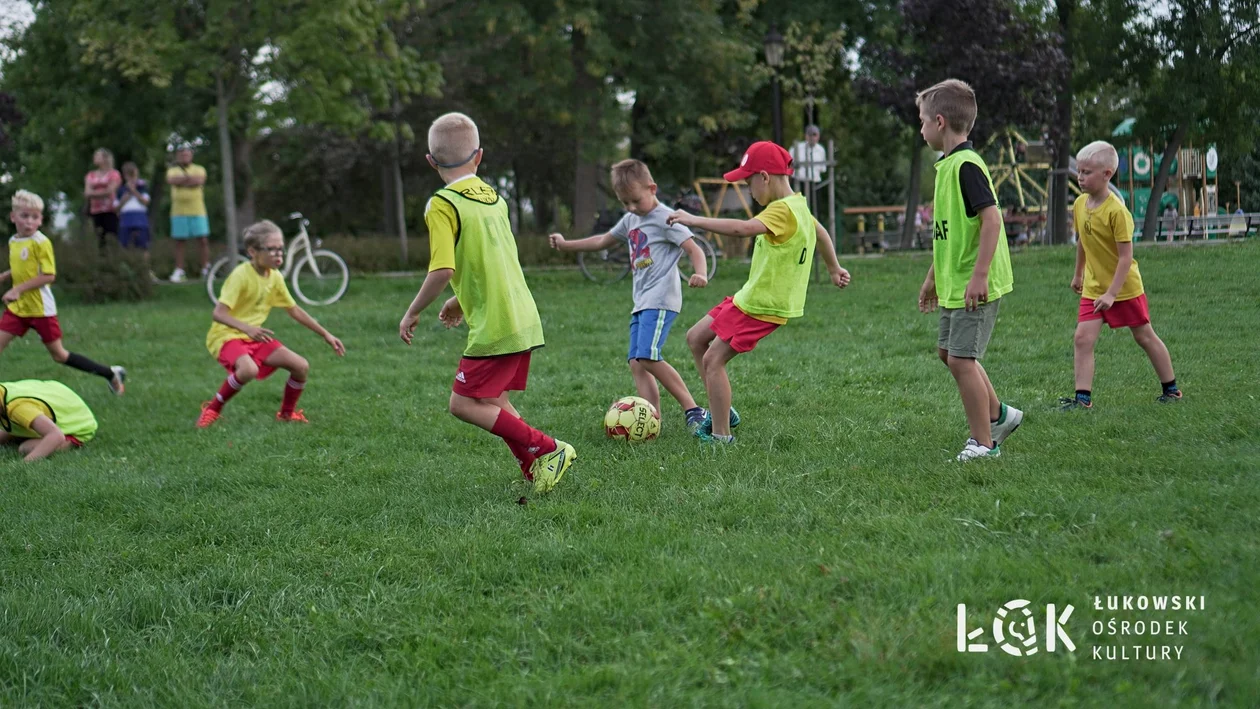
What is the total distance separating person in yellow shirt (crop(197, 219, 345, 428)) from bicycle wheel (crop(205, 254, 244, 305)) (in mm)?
7694

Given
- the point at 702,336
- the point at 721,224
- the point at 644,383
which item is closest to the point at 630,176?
the point at 702,336

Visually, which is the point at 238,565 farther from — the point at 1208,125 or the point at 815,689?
the point at 1208,125

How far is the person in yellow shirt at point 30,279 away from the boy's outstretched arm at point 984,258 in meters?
7.55

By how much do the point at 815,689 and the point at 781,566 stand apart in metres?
0.96

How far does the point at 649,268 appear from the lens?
7277mm

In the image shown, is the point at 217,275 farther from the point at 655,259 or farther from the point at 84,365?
the point at 655,259

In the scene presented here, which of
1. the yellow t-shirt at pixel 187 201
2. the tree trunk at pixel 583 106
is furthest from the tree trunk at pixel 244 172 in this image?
the tree trunk at pixel 583 106

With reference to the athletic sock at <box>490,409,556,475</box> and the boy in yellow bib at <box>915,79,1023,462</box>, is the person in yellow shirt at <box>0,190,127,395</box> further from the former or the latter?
the boy in yellow bib at <box>915,79,1023,462</box>

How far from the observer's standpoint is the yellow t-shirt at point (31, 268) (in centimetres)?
952

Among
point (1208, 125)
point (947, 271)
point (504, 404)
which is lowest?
point (504, 404)

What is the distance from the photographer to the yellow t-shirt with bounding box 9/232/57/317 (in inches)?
375

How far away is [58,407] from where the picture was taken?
7.80 meters

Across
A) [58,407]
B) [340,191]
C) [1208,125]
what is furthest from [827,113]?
[58,407]

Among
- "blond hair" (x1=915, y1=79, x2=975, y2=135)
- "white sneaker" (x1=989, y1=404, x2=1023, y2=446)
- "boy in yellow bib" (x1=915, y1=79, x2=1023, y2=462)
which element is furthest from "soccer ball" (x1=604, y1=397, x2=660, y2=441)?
"blond hair" (x1=915, y1=79, x2=975, y2=135)
